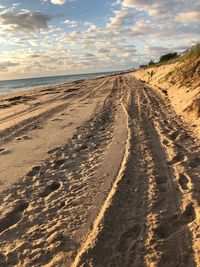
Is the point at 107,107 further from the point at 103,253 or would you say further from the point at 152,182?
the point at 103,253

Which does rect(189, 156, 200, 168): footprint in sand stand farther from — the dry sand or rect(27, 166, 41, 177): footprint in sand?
rect(27, 166, 41, 177): footprint in sand

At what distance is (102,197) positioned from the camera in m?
4.95

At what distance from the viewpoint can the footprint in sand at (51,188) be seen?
5242 mm

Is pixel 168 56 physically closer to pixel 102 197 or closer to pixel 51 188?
pixel 51 188

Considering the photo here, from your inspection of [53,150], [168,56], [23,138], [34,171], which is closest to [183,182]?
[34,171]

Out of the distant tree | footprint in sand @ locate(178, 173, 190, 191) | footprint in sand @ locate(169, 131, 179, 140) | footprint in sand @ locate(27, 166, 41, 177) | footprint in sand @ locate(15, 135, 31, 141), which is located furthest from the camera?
the distant tree

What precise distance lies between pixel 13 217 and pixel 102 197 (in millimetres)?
1190

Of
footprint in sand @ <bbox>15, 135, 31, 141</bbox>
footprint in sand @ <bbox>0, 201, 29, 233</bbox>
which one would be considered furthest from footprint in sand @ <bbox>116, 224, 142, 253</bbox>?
footprint in sand @ <bbox>15, 135, 31, 141</bbox>

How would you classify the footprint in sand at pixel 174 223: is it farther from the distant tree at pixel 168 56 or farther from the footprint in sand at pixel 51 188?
the distant tree at pixel 168 56

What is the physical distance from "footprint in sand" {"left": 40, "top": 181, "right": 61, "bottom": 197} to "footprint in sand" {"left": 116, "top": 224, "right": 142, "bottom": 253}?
1.64 m

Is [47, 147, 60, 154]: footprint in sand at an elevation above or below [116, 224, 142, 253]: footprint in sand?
below

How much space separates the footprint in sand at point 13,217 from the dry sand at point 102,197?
0.04 feet

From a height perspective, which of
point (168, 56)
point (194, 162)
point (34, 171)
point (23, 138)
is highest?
point (168, 56)

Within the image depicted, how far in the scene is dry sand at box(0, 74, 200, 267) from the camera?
144 inches
